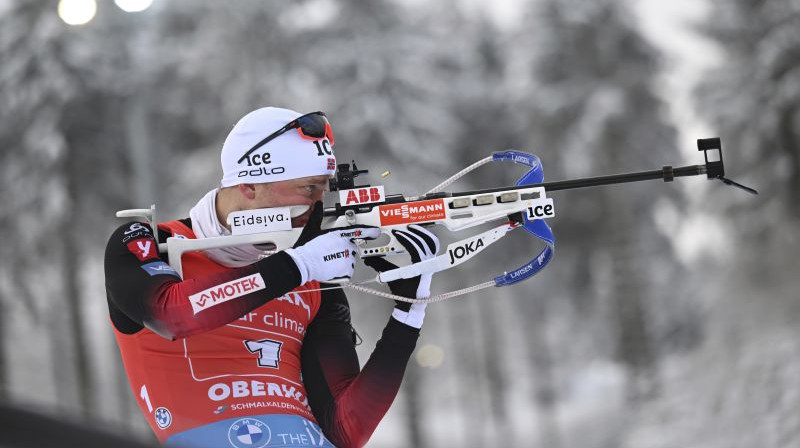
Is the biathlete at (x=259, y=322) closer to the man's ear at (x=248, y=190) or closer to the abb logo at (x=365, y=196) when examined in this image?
the man's ear at (x=248, y=190)

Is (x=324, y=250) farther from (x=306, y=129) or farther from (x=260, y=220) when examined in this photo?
(x=306, y=129)

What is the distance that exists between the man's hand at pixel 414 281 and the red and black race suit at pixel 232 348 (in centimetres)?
5

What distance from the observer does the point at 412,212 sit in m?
A: 3.77

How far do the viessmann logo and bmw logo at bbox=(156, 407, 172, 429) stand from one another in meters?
0.51

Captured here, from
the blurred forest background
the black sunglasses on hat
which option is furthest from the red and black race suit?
the blurred forest background

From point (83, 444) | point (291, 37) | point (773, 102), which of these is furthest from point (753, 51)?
point (83, 444)

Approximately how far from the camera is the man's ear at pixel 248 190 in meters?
3.76

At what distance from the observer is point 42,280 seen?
23719 mm

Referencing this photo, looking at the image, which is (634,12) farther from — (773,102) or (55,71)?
(55,71)

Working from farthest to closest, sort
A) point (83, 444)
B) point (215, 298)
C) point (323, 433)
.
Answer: point (323, 433) < point (215, 298) < point (83, 444)

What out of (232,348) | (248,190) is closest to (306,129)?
(248,190)

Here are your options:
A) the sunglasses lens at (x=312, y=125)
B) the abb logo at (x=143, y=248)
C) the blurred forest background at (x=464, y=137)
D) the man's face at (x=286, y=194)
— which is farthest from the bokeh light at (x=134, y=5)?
the blurred forest background at (x=464, y=137)

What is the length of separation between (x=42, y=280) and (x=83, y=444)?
2424 cm

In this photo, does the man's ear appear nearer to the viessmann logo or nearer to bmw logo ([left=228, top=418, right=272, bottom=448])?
the viessmann logo
